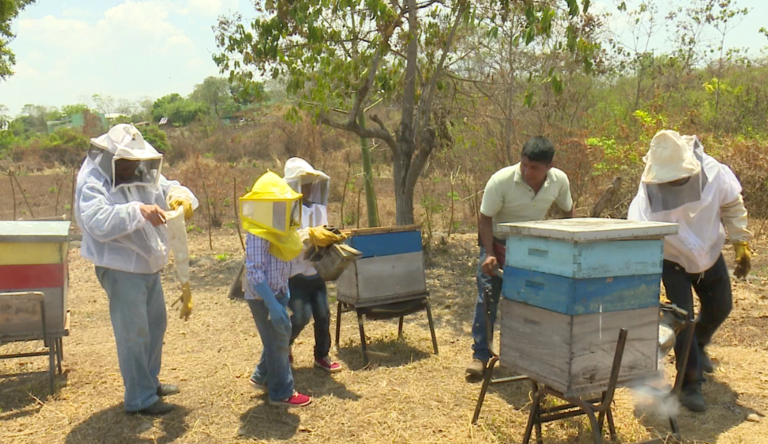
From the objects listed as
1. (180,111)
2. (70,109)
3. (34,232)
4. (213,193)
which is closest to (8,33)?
(213,193)

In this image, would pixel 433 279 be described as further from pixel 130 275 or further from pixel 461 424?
pixel 130 275

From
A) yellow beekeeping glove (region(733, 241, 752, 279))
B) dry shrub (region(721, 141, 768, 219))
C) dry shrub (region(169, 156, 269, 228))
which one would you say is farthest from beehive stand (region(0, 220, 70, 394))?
dry shrub (region(721, 141, 768, 219))

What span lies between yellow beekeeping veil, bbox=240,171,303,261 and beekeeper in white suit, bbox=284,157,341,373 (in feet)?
1.58

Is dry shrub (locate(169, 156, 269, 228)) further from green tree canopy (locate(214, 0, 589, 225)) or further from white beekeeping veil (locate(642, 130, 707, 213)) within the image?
white beekeeping veil (locate(642, 130, 707, 213))

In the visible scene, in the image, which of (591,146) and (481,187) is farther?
(481,187)

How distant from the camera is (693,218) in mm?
4051

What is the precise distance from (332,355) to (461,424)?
69.6 inches

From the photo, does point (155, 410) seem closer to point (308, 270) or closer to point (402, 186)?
point (308, 270)

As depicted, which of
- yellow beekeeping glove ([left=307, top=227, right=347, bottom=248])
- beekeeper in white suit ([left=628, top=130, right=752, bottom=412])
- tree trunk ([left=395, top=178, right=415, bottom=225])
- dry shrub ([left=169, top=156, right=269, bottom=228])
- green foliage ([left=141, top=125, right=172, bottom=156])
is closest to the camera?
beekeeper in white suit ([left=628, top=130, right=752, bottom=412])

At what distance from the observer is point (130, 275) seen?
13.2 ft

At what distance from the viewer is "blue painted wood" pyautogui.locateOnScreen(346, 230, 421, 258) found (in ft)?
16.4

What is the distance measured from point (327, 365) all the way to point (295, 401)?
76cm

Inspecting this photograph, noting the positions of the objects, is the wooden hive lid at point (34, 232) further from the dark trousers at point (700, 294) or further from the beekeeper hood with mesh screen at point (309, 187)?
the dark trousers at point (700, 294)

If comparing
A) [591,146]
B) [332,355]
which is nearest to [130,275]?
[332,355]
